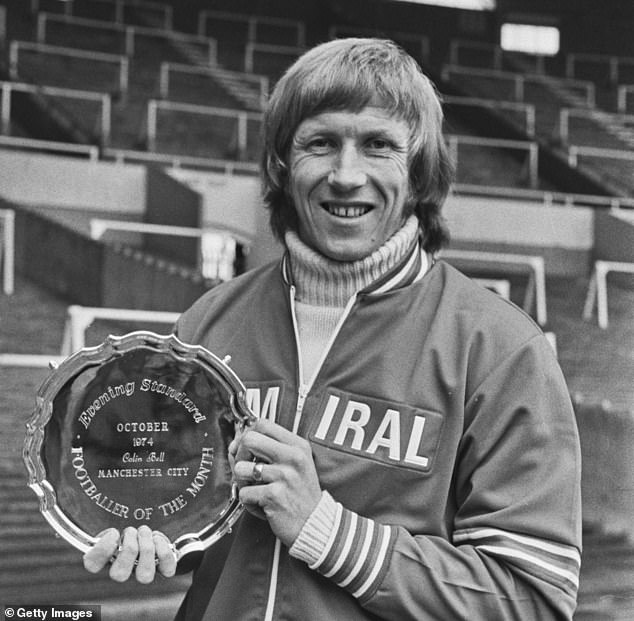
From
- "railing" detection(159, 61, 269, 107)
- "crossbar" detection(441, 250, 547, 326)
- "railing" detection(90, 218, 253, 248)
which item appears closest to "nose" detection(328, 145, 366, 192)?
"railing" detection(90, 218, 253, 248)

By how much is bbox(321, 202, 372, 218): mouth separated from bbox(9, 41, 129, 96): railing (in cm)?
784

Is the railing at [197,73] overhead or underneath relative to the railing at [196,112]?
overhead

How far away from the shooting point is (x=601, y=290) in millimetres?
6551

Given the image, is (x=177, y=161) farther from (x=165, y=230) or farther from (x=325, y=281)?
(x=325, y=281)

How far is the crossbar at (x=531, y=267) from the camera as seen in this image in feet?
20.7

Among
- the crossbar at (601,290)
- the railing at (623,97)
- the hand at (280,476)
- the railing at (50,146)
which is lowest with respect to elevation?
the crossbar at (601,290)

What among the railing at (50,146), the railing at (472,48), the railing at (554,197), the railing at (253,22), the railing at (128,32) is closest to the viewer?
the railing at (50,146)

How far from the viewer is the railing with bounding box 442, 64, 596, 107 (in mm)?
10891

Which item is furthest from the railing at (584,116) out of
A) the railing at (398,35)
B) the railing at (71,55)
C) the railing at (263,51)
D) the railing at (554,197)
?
the railing at (71,55)

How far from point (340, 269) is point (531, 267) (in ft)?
19.7

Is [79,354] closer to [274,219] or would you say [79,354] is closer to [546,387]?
[274,219]

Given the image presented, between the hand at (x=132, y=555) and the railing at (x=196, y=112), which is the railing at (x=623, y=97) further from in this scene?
the hand at (x=132, y=555)

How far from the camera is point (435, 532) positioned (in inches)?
42.1

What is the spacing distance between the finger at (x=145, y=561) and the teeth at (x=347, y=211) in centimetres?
35
